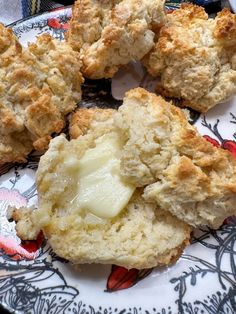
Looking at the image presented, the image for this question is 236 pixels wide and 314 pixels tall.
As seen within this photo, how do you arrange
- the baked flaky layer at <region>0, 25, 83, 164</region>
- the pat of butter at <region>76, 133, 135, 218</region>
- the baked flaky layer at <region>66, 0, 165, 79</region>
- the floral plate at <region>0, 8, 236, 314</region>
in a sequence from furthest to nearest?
1. the baked flaky layer at <region>66, 0, 165, 79</region>
2. the baked flaky layer at <region>0, 25, 83, 164</region>
3. the pat of butter at <region>76, 133, 135, 218</region>
4. the floral plate at <region>0, 8, 236, 314</region>

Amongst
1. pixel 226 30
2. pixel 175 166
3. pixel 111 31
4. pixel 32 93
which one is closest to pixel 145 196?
pixel 175 166

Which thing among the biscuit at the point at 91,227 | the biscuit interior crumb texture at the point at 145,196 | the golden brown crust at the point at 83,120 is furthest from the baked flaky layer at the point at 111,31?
the biscuit at the point at 91,227

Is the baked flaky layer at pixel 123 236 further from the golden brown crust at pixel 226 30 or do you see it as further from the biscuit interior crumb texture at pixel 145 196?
the golden brown crust at pixel 226 30

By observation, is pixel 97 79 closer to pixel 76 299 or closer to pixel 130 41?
pixel 130 41

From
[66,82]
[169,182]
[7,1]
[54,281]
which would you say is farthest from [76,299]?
[7,1]

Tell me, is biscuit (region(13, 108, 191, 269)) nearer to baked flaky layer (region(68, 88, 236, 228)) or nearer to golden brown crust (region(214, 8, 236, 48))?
baked flaky layer (region(68, 88, 236, 228))

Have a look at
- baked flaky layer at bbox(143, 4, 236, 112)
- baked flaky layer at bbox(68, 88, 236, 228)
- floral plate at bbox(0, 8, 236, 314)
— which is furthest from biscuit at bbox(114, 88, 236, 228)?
baked flaky layer at bbox(143, 4, 236, 112)

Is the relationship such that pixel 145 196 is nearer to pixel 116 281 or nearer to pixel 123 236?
pixel 123 236
